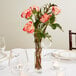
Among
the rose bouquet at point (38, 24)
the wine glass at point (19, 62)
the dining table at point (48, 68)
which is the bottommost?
the dining table at point (48, 68)

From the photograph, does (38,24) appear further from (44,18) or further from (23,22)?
(23,22)

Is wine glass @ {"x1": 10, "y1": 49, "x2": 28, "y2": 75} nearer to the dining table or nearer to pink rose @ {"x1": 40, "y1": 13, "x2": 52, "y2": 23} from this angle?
the dining table

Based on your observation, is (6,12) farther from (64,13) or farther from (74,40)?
(74,40)

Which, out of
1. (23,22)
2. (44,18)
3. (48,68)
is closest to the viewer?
(44,18)

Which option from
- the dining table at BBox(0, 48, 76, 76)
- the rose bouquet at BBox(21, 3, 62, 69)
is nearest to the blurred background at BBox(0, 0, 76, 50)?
the dining table at BBox(0, 48, 76, 76)

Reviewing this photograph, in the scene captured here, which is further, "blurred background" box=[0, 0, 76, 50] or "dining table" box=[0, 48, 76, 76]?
"blurred background" box=[0, 0, 76, 50]

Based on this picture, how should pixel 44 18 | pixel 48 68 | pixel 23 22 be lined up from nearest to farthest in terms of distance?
pixel 44 18 < pixel 48 68 < pixel 23 22

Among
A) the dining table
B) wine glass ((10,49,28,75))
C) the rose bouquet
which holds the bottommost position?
the dining table

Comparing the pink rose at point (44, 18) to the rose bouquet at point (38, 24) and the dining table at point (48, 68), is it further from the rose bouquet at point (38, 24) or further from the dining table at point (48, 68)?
the dining table at point (48, 68)

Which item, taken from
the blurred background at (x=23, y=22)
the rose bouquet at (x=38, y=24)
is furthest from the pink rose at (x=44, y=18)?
the blurred background at (x=23, y=22)

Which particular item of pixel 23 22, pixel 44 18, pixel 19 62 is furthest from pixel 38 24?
pixel 23 22

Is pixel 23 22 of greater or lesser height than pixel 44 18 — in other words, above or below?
above

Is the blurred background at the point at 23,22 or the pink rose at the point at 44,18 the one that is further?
the blurred background at the point at 23,22

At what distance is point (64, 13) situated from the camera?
2.77 metres
